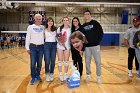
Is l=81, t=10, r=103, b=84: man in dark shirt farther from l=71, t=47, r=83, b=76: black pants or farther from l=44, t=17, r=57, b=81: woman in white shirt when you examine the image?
l=44, t=17, r=57, b=81: woman in white shirt

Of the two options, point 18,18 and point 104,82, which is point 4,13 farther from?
point 104,82

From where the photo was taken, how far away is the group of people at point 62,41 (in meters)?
5.73

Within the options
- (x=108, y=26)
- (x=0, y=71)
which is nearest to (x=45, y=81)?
(x=0, y=71)

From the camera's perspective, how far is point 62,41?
5.74 metres

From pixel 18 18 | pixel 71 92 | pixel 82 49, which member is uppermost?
pixel 18 18

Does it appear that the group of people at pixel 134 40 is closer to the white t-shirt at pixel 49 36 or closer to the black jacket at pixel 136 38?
the black jacket at pixel 136 38

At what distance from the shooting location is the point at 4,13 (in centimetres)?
2588

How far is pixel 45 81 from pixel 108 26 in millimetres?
20945

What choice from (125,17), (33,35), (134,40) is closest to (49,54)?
(33,35)

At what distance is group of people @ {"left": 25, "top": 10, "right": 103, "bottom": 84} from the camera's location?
225 inches

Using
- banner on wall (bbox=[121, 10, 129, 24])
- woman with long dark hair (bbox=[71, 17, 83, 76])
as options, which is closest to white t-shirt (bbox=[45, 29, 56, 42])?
woman with long dark hair (bbox=[71, 17, 83, 76])

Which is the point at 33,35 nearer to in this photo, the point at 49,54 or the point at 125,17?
the point at 49,54

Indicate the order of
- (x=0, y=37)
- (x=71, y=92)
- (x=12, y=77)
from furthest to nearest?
1. (x=0, y=37)
2. (x=12, y=77)
3. (x=71, y=92)

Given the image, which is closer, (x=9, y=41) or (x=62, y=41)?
(x=62, y=41)
